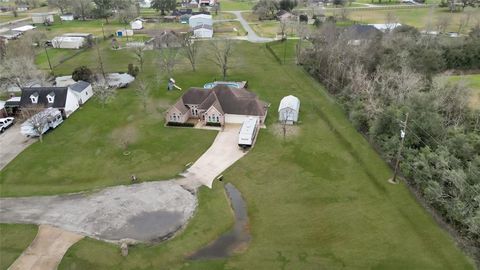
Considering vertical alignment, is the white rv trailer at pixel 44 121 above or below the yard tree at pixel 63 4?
below

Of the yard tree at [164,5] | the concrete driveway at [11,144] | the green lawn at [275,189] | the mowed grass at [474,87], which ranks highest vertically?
the yard tree at [164,5]

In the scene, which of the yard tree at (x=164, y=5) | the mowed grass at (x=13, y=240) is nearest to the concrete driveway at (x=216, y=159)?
the mowed grass at (x=13, y=240)

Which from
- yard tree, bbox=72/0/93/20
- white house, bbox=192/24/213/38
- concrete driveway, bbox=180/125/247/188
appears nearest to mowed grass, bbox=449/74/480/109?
concrete driveway, bbox=180/125/247/188

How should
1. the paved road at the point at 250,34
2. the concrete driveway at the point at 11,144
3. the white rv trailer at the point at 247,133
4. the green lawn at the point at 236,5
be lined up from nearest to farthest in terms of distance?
the concrete driveway at the point at 11,144
the white rv trailer at the point at 247,133
the paved road at the point at 250,34
the green lawn at the point at 236,5

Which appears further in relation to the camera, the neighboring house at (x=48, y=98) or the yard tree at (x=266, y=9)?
the yard tree at (x=266, y=9)

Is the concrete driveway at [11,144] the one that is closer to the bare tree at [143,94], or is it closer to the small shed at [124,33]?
the bare tree at [143,94]

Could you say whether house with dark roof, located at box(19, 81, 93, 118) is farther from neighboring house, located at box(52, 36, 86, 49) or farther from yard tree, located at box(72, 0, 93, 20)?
yard tree, located at box(72, 0, 93, 20)

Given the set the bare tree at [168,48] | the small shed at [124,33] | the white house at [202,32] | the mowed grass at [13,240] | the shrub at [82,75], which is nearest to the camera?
the mowed grass at [13,240]
